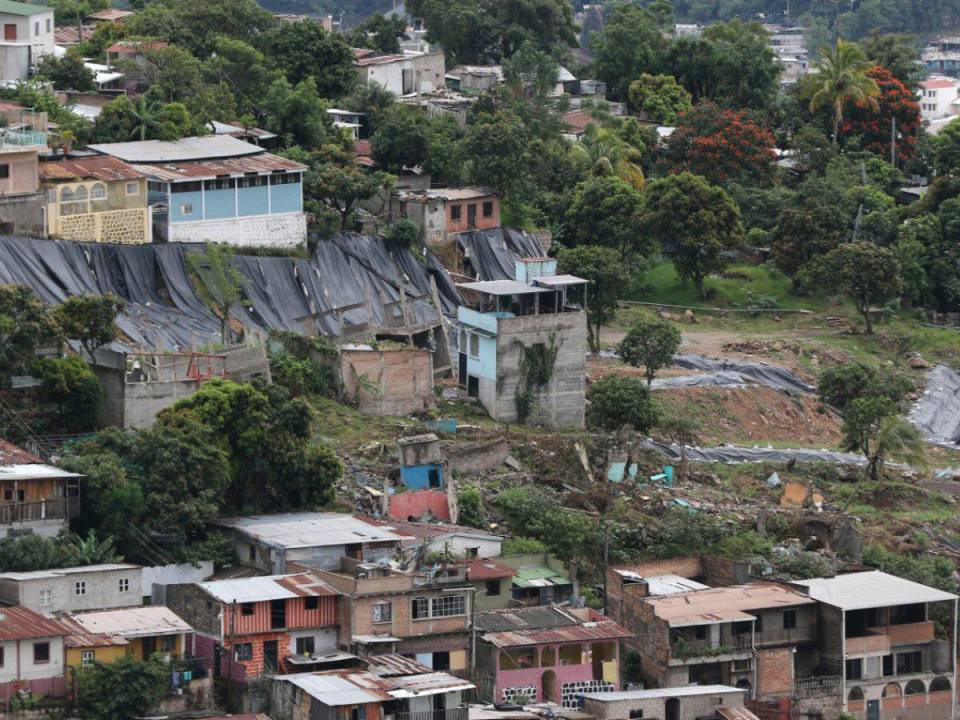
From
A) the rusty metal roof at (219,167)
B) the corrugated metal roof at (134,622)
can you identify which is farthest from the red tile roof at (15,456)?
the rusty metal roof at (219,167)

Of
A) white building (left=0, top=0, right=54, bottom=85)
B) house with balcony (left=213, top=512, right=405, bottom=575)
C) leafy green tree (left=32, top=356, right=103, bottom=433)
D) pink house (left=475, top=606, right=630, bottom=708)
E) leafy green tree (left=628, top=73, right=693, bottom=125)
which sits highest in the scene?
white building (left=0, top=0, right=54, bottom=85)

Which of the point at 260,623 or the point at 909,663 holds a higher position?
the point at 260,623

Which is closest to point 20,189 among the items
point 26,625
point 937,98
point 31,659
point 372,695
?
point 26,625

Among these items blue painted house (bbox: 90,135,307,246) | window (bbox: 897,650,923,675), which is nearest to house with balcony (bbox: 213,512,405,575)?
window (bbox: 897,650,923,675)

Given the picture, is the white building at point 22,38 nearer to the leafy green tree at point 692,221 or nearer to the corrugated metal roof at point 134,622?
the leafy green tree at point 692,221

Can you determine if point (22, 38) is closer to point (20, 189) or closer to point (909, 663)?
point (20, 189)

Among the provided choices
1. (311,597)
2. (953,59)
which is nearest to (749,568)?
(311,597)

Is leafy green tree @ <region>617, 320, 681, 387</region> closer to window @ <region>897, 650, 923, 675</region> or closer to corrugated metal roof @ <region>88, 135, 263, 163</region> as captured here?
corrugated metal roof @ <region>88, 135, 263, 163</region>
